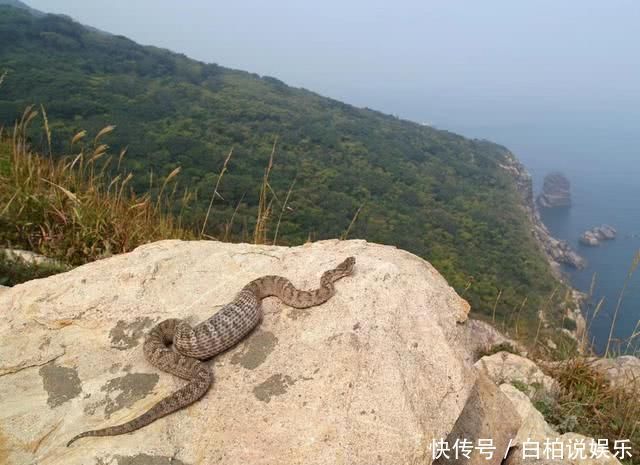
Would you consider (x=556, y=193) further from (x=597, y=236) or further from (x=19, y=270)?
(x=19, y=270)

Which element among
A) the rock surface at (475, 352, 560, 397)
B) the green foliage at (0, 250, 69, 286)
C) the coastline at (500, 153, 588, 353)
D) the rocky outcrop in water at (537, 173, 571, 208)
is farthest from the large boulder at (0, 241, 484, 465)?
the rocky outcrop in water at (537, 173, 571, 208)

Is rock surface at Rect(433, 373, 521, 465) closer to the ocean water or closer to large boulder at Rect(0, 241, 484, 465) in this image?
large boulder at Rect(0, 241, 484, 465)

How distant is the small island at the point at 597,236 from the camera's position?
68.4 meters

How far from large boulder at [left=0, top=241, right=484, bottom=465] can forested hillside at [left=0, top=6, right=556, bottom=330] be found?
4.01 meters

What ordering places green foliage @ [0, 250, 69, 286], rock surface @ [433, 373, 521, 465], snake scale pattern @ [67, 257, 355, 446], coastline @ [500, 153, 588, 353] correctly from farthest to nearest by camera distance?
1. coastline @ [500, 153, 588, 353]
2. green foliage @ [0, 250, 69, 286]
3. rock surface @ [433, 373, 521, 465]
4. snake scale pattern @ [67, 257, 355, 446]

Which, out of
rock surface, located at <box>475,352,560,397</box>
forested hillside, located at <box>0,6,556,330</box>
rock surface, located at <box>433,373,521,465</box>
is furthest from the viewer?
forested hillside, located at <box>0,6,556,330</box>

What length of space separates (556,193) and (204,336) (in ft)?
350

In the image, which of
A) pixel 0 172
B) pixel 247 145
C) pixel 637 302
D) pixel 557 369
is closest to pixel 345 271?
pixel 557 369

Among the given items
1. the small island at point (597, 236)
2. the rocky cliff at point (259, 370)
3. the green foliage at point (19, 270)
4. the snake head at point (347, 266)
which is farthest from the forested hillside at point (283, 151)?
the small island at point (597, 236)

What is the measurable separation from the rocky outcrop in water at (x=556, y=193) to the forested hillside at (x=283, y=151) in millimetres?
29089

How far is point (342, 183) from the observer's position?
3978cm

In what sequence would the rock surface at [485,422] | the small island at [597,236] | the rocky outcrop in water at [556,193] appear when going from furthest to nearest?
the rocky outcrop in water at [556,193], the small island at [597,236], the rock surface at [485,422]

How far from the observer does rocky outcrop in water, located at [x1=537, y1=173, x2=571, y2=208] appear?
97.6 m

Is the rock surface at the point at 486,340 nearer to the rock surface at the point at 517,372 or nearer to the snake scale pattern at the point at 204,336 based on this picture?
the rock surface at the point at 517,372
